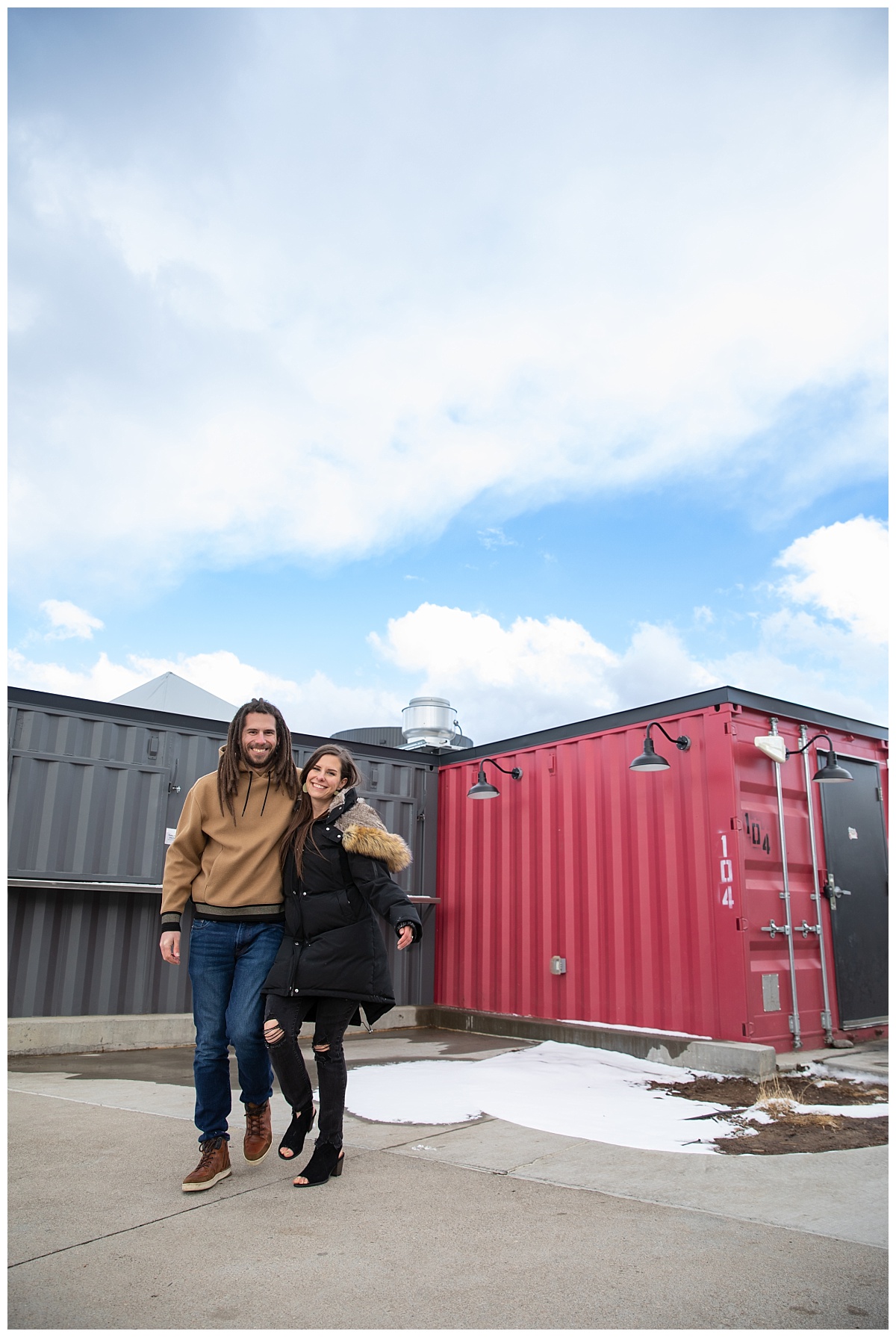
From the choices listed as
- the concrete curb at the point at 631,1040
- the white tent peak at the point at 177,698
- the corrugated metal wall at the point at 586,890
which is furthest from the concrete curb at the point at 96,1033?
the white tent peak at the point at 177,698

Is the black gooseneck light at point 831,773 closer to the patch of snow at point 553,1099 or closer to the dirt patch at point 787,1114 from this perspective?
the dirt patch at point 787,1114

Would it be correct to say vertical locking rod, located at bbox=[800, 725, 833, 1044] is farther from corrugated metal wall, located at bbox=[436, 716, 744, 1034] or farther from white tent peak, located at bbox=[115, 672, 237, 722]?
white tent peak, located at bbox=[115, 672, 237, 722]

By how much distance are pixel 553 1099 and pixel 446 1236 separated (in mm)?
2231

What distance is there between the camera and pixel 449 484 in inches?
446

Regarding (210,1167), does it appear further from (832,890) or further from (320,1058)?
(832,890)

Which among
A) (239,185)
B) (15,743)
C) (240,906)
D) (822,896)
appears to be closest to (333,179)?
(239,185)

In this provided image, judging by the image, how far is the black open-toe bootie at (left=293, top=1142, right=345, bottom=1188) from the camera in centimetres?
264

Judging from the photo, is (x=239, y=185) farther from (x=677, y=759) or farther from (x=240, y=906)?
(x=240, y=906)

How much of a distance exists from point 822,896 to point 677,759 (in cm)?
149

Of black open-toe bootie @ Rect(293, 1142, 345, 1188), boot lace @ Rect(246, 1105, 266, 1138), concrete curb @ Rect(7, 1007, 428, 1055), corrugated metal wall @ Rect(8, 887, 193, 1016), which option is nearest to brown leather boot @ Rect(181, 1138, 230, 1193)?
boot lace @ Rect(246, 1105, 266, 1138)

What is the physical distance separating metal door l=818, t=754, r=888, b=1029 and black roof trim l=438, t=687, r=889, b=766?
0.30 metres

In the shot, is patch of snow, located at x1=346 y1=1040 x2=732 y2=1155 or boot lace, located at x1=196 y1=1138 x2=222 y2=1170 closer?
boot lace, located at x1=196 y1=1138 x2=222 y2=1170

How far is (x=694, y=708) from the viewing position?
5.86 m

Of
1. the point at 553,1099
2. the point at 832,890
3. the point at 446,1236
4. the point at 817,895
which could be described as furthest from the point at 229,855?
the point at 832,890
